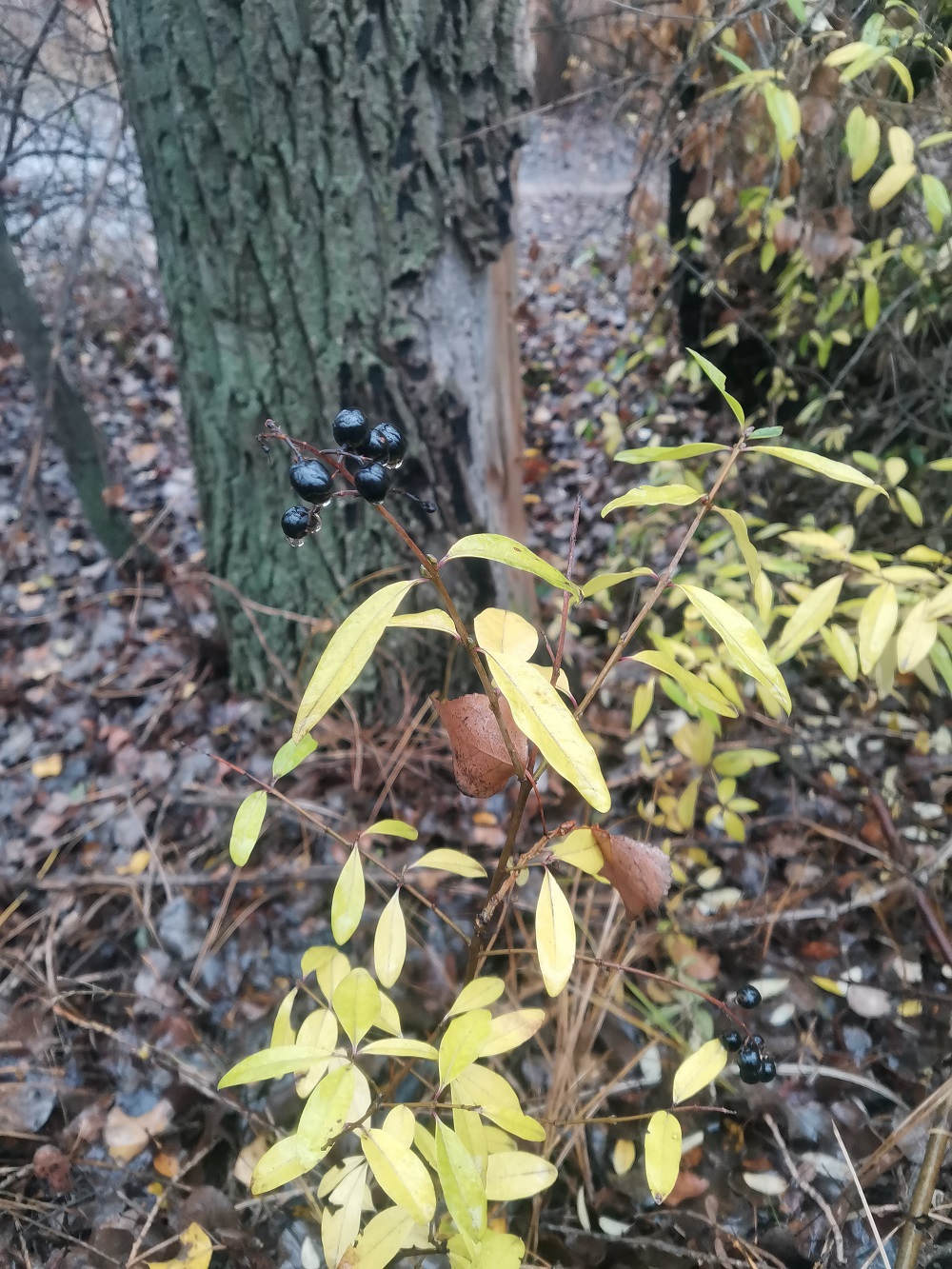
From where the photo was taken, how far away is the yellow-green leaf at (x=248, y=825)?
30.9 inches

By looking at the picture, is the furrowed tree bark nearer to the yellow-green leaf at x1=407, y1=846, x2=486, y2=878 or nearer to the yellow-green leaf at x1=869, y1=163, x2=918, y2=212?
the yellow-green leaf at x1=407, y1=846, x2=486, y2=878

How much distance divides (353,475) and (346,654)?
6.5 inches

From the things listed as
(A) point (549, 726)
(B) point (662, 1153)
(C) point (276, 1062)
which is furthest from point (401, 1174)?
(A) point (549, 726)

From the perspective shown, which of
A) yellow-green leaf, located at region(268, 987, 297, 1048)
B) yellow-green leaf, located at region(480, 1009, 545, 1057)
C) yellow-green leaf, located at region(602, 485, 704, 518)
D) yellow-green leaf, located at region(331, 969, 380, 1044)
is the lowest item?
yellow-green leaf, located at region(268, 987, 297, 1048)

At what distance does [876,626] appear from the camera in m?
1.10

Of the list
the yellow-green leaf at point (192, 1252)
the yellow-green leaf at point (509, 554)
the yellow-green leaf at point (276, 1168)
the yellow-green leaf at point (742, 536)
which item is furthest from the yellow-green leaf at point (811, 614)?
the yellow-green leaf at point (192, 1252)

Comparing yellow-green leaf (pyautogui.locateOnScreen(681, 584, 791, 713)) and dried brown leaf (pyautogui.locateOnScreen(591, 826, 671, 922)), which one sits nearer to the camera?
yellow-green leaf (pyautogui.locateOnScreen(681, 584, 791, 713))

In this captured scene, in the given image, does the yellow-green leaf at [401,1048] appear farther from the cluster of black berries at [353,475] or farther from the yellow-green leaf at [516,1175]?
the cluster of black berries at [353,475]

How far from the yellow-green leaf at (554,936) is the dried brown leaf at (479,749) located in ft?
0.34

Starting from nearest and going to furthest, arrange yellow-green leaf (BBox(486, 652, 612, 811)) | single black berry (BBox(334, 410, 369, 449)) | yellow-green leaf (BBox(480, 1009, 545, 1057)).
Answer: yellow-green leaf (BBox(486, 652, 612, 811)) → single black berry (BBox(334, 410, 369, 449)) → yellow-green leaf (BBox(480, 1009, 545, 1057))

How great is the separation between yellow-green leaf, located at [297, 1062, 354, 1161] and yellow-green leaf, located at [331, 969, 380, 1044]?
4cm

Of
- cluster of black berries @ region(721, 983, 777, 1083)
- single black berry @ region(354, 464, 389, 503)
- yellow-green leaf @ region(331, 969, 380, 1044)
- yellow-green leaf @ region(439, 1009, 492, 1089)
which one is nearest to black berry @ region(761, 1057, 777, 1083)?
cluster of black berries @ region(721, 983, 777, 1083)

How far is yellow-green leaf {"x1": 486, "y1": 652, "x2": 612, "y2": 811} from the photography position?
1.73 ft

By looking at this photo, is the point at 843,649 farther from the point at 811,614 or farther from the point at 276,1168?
the point at 276,1168
